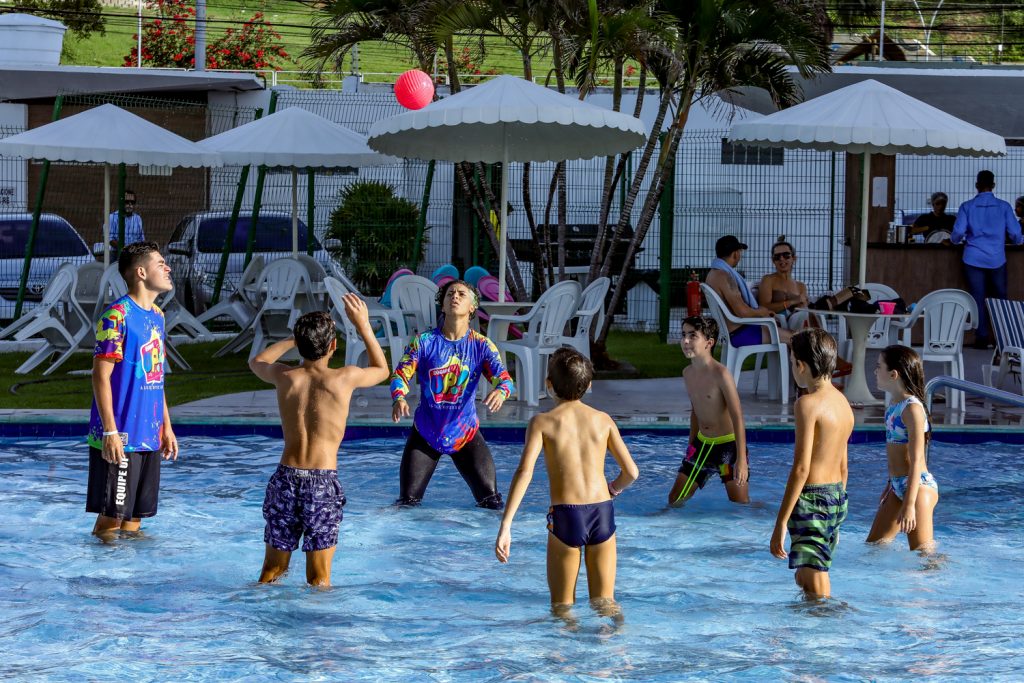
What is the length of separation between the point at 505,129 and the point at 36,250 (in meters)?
7.39

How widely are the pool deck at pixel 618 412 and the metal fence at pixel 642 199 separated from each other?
15.5ft

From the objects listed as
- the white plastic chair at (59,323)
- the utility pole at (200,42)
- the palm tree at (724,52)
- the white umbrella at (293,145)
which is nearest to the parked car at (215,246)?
the white umbrella at (293,145)

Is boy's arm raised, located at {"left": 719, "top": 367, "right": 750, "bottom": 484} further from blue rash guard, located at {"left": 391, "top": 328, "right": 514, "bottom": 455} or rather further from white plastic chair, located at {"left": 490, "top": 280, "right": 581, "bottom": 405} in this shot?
white plastic chair, located at {"left": 490, "top": 280, "right": 581, "bottom": 405}

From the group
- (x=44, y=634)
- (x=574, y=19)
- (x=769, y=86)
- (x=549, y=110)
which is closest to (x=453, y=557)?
(x=44, y=634)

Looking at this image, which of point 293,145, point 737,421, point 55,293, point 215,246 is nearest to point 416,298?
point 293,145

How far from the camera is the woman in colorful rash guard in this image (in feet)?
20.2

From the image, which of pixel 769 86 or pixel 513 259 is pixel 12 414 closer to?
pixel 513 259

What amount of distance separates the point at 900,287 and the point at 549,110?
654 cm

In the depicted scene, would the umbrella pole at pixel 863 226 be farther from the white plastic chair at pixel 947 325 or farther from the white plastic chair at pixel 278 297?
the white plastic chair at pixel 278 297

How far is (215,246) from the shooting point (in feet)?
51.6

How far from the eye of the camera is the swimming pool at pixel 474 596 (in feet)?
15.4

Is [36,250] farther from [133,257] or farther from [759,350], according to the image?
[133,257]

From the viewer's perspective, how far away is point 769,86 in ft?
40.1

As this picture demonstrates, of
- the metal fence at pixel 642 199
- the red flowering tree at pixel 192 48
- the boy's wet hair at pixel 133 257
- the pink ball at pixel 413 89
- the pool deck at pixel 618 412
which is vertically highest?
the red flowering tree at pixel 192 48
